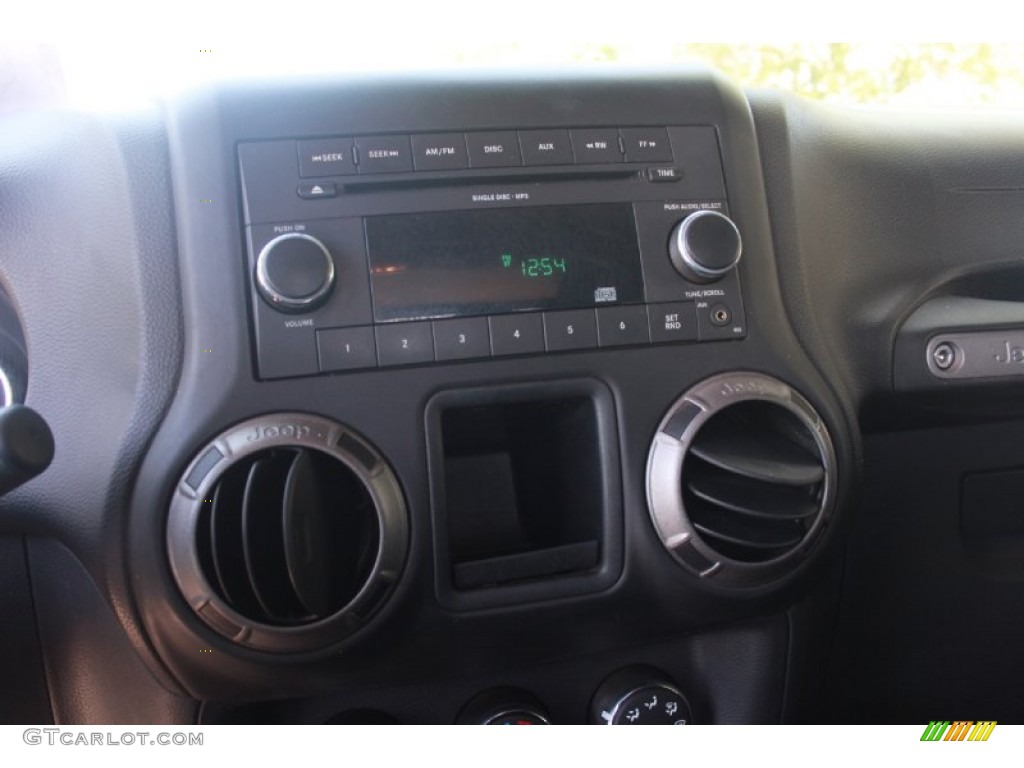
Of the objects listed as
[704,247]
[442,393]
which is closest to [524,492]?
[442,393]

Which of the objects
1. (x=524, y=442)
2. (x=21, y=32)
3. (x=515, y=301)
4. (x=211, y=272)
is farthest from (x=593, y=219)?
(x=21, y=32)

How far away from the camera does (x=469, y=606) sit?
833 mm

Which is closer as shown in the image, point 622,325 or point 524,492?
point 622,325

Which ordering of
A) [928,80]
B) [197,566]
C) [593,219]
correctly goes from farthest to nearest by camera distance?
[928,80] < [593,219] < [197,566]

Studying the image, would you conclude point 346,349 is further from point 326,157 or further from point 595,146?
point 595,146

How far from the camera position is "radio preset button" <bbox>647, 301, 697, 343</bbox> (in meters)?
0.86

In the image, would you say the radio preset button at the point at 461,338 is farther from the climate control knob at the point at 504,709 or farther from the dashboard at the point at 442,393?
the climate control knob at the point at 504,709

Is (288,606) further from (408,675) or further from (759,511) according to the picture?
(759,511)

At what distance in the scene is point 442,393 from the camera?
812 mm

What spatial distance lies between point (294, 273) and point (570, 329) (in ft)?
0.81

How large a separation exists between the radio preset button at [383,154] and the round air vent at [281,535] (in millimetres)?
229

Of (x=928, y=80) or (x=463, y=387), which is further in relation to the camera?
(x=928, y=80)

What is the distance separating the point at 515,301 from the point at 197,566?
35 cm

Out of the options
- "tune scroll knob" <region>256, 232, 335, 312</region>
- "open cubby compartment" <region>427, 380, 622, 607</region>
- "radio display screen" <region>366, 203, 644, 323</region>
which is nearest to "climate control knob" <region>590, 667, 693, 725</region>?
"open cubby compartment" <region>427, 380, 622, 607</region>
